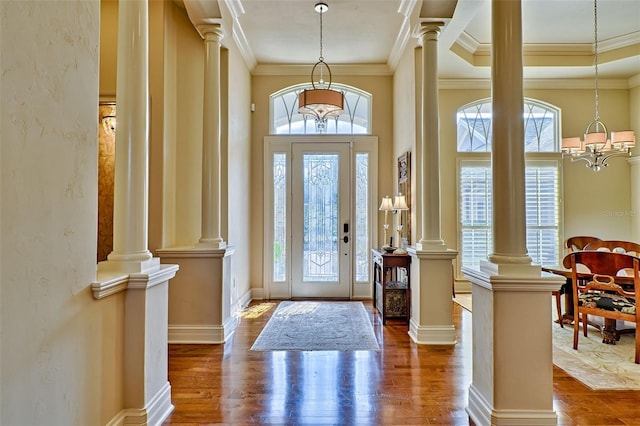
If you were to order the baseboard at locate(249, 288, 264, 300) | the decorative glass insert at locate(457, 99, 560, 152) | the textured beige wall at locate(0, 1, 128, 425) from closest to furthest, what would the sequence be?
the textured beige wall at locate(0, 1, 128, 425) → the baseboard at locate(249, 288, 264, 300) → the decorative glass insert at locate(457, 99, 560, 152)

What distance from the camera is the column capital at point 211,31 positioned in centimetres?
383

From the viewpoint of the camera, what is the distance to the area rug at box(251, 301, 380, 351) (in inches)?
141

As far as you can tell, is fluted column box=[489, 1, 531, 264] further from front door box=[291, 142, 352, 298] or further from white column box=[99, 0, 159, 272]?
front door box=[291, 142, 352, 298]

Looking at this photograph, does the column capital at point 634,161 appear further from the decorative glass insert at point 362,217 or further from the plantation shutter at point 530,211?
the decorative glass insert at point 362,217

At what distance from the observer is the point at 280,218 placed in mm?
5809

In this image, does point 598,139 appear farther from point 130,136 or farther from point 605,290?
point 130,136

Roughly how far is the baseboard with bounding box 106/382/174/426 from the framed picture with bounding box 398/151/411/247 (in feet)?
10.1

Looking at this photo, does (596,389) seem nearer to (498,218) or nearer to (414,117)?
(498,218)

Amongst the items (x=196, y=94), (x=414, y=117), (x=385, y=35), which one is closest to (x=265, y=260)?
(x=196, y=94)

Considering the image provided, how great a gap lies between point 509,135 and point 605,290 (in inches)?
95.1

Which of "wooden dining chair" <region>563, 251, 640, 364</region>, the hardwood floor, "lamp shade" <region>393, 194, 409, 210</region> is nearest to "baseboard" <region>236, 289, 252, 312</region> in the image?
the hardwood floor

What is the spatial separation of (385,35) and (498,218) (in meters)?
3.45

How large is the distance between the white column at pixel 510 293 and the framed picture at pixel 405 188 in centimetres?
229

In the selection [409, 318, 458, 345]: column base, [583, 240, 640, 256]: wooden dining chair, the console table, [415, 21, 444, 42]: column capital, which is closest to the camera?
[409, 318, 458, 345]: column base
